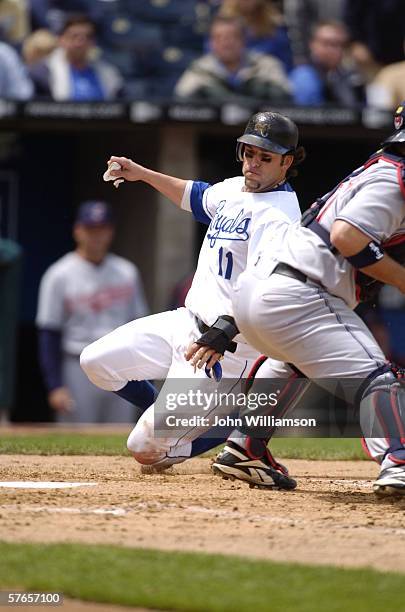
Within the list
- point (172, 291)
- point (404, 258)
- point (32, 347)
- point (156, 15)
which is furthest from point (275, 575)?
point (156, 15)

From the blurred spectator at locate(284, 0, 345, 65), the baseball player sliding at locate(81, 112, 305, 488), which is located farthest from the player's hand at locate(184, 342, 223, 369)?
the blurred spectator at locate(284, 0, 345, 65)

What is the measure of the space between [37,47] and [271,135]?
6176 mm

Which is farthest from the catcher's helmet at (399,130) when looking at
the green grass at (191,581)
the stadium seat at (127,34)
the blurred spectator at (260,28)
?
the stadium seat at (127,34)

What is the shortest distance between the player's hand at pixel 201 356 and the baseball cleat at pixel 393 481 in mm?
897

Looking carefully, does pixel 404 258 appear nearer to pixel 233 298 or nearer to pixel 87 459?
pixel 233 298

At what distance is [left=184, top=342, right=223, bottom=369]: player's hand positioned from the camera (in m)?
5.01

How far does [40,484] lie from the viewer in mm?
5125

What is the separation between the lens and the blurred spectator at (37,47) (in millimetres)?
10906

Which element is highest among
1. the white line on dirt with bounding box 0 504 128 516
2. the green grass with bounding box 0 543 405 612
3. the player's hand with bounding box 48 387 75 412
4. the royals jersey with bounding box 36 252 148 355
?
the green grass with bounding box 0 543 405 612

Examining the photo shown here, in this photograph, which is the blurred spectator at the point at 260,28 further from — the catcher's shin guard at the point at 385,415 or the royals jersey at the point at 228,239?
the catcher's shin guard at the point at 385,415

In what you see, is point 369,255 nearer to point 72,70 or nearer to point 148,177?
point 148,177

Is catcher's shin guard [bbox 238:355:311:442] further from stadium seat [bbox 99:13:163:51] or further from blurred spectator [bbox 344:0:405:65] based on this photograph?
blurred spectator [bbox 344:0:405:65]

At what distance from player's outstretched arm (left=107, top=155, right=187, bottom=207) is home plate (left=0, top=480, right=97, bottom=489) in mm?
1499

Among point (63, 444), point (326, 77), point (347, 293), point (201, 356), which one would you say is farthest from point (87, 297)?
point (347, 293)
